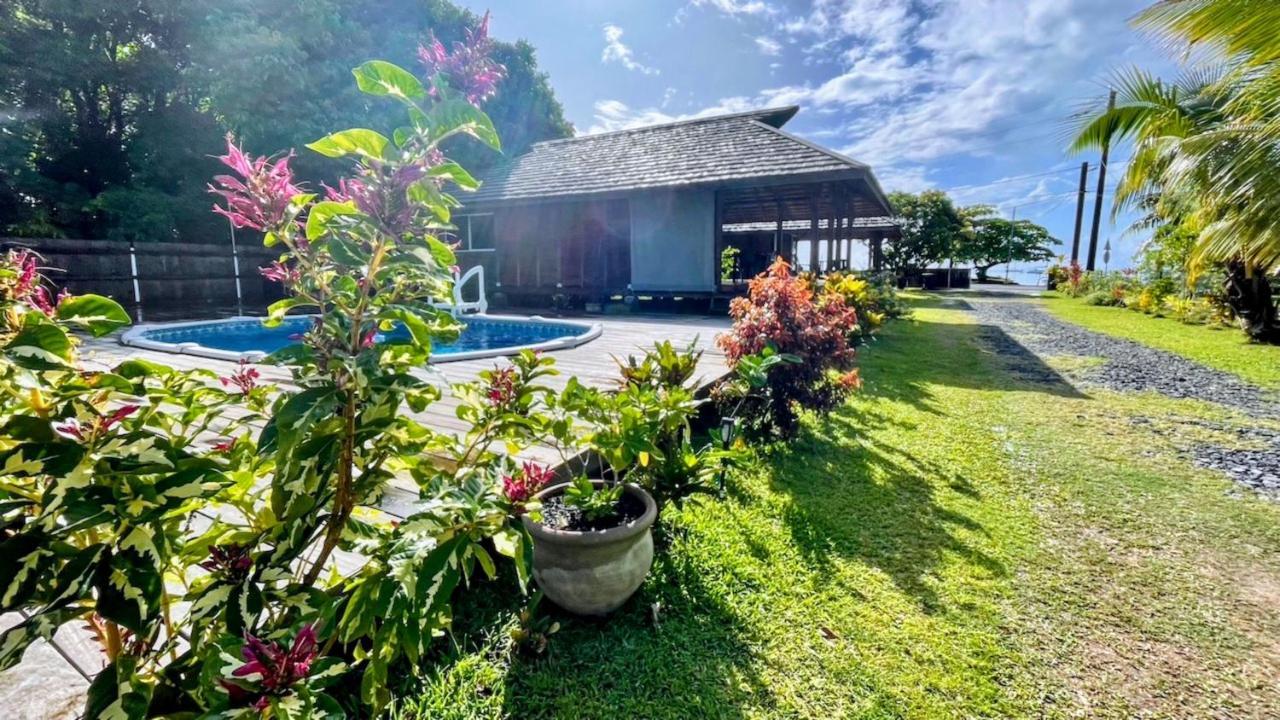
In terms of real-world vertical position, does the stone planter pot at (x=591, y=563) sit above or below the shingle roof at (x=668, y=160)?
below

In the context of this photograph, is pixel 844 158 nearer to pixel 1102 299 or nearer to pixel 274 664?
pixel 274 664

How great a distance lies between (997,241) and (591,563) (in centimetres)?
4090

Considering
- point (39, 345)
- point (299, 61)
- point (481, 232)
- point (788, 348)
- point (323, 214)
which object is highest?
point (299, 61)

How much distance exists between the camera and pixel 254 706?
3.38 feet

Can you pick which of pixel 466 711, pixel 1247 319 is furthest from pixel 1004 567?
pixel 1247 319

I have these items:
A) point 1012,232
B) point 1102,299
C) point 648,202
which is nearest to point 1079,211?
point 1012,232

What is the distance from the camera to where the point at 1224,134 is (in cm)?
611

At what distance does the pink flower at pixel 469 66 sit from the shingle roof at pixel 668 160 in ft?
29.9

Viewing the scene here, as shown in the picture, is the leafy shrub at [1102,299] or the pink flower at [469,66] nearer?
the pink flower at [469,66]

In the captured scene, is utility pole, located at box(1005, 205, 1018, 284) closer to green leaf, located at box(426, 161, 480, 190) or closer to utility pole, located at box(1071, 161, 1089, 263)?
utility pole, located at box(1071, 161, 1089, 263)

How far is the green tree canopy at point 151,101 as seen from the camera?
12.2m

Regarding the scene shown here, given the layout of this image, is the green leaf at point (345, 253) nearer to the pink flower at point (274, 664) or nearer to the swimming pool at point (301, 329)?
the pink flower at point (274, 664)

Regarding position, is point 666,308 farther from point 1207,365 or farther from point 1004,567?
point 1004,567

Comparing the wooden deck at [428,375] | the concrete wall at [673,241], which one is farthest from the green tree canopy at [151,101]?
the wooden deck at [428,375]
